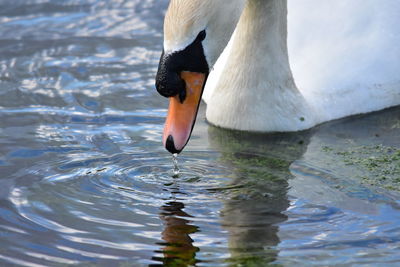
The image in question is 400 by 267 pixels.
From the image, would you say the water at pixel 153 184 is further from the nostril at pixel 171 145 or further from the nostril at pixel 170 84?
the nostril at pixel 170 84


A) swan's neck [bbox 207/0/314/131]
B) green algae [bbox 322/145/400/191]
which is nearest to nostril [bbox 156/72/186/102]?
green algae [bbox 322/145/400/191]

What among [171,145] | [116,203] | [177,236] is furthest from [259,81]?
[177,236]

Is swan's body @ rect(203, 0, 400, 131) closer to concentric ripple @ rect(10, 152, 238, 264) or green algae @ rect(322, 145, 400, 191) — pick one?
green algae @ rect(322, 145, 400, 191)

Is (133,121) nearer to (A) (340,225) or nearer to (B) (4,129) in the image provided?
(B) (4,129)

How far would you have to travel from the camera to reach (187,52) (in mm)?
6609

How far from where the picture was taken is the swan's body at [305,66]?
329 inches

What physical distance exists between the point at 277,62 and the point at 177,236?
8.13 feet

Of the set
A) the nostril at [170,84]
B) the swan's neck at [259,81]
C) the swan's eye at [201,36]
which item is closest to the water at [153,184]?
the swan's neck at [259,81]

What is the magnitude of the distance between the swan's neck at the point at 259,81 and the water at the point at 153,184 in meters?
0.14

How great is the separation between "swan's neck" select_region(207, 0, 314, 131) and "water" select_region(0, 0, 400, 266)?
0.44 ft

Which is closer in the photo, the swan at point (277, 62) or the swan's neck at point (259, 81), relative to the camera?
the swan at point (277, 62)

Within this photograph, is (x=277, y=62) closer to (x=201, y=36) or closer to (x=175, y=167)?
(x=175, y=167)

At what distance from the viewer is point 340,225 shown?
21.4 feet

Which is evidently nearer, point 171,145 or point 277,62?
point 171,145
